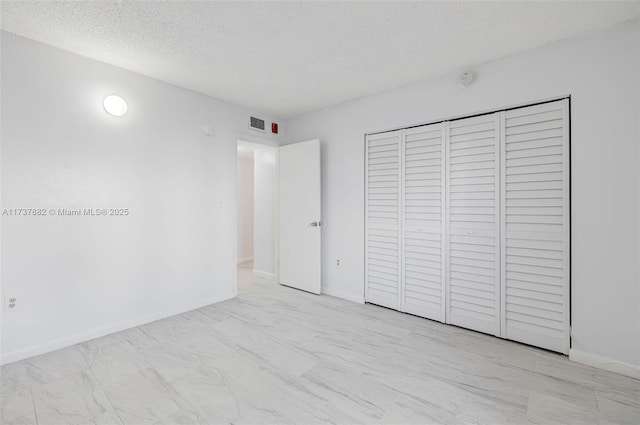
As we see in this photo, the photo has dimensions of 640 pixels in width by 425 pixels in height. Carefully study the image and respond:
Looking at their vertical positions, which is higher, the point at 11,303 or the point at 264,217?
the point at 264,217

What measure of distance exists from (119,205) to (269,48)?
1943 millimetres

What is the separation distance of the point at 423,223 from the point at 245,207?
416cm

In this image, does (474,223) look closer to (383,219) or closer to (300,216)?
(383,219)

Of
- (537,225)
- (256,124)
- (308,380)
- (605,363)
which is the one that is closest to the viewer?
(308,380)

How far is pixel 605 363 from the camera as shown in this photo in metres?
2.17

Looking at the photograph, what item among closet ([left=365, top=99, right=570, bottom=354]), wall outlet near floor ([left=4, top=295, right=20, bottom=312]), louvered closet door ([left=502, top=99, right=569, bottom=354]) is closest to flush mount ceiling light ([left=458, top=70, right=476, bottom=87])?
closet ([left=365, top=99, right=570, bottom=354])

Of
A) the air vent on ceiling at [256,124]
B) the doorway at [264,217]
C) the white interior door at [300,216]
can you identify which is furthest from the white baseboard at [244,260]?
the air vent on ceiling at [256,124]

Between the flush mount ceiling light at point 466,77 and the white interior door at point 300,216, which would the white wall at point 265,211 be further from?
the flush mount ceiling light at point 466,77

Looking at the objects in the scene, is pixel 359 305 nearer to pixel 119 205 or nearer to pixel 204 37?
pixel 119 205

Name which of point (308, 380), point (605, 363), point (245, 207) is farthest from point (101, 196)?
point (605, 363)

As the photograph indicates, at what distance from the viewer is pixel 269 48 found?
A: 245 cm

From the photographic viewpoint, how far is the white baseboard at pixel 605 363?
2.07 m

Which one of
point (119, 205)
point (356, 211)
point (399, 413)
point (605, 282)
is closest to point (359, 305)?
point (356, 211)

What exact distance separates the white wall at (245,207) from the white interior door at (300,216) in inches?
81.9
